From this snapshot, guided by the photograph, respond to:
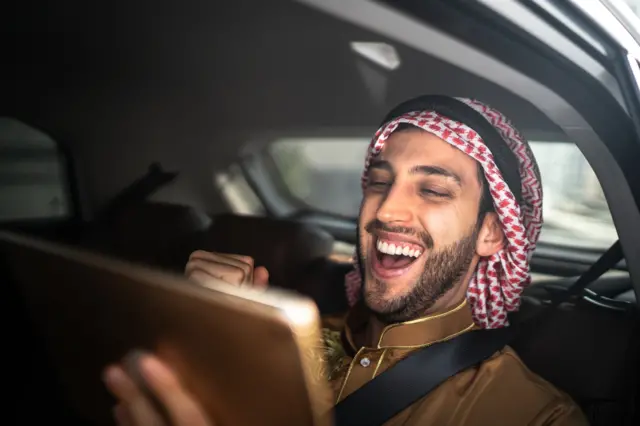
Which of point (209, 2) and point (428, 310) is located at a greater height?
point (209, 2)

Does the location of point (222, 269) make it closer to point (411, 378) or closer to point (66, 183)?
point (411, 378)

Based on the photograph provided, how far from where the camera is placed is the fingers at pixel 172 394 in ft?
2.55

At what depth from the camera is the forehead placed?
1.30 m

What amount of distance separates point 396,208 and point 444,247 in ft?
0.48

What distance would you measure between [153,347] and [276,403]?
234 millimetres

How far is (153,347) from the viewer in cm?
81

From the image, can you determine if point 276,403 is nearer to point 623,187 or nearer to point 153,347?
point 153,347

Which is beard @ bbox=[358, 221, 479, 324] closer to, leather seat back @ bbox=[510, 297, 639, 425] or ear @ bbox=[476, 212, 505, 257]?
ear @ bbox=[476, 212, 505, 257]

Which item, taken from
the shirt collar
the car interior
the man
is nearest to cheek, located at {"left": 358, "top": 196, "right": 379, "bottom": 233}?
the man

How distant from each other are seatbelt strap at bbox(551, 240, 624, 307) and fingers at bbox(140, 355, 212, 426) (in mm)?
1014

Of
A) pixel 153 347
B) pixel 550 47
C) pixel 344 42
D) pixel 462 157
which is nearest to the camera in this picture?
pixel 153 347

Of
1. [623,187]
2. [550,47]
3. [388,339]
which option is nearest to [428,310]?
[388,339]

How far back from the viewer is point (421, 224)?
1305 mm

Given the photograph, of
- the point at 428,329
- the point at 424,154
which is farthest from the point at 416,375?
the point at 424,154
